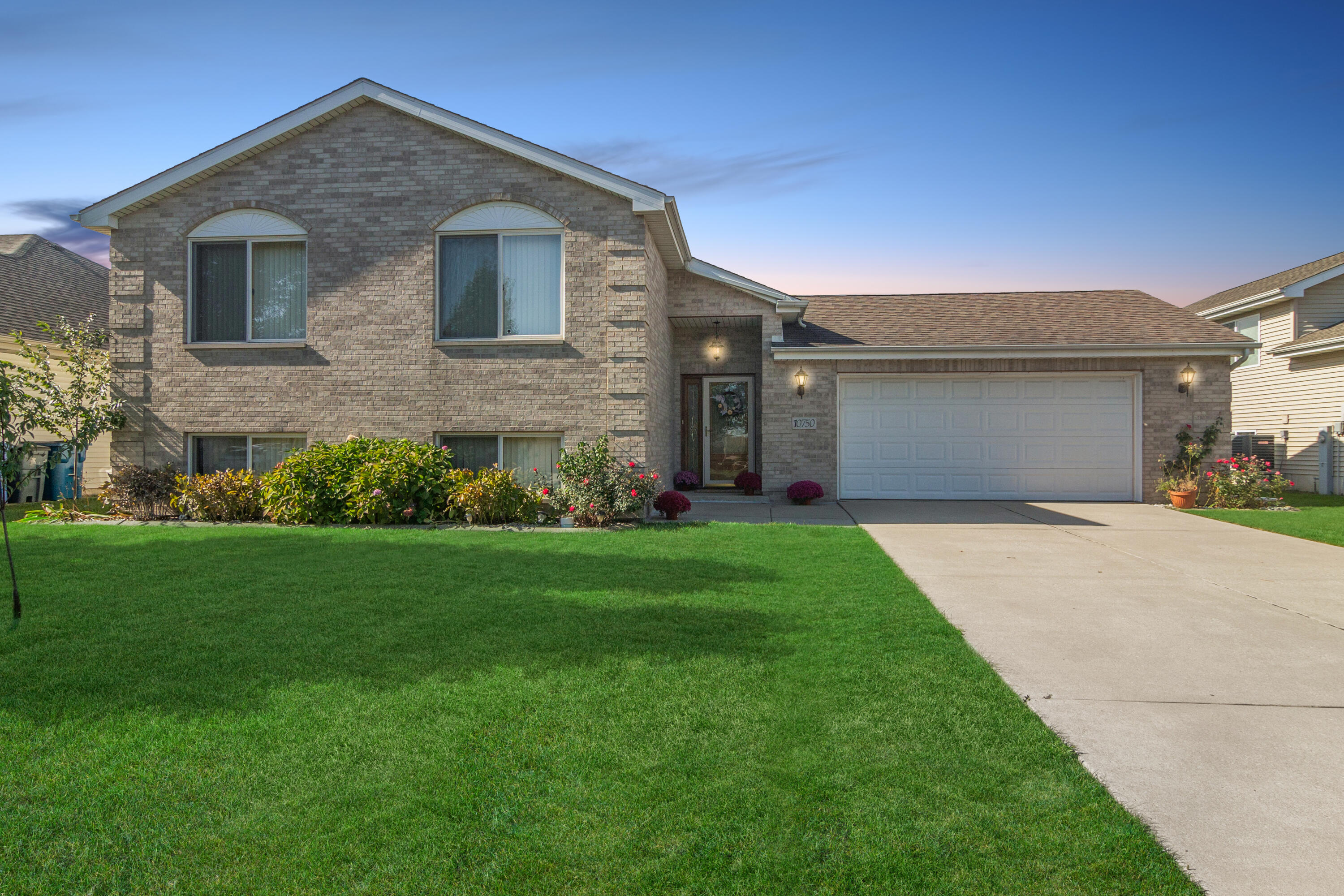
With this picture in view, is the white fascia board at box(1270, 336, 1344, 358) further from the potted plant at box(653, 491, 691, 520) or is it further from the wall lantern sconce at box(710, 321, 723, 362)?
the potted plant at box(653, 491, 691, 520)

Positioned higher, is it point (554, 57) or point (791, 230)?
point (554, 57)

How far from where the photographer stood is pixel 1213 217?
55.6ft

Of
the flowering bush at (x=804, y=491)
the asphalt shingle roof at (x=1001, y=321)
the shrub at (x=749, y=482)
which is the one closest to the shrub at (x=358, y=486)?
the flowering bush at (x=804, y=491)

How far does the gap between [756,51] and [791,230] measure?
4.97m

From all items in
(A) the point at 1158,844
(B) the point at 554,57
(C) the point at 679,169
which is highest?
Answer: (C) the point at 679,169

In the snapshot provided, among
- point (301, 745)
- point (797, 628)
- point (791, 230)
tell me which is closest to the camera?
point (301, 745)

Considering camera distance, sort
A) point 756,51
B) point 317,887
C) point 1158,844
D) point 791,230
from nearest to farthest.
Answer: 1. point 317,887
2. point 1158,844
3. point 756,51
4. point 791,230

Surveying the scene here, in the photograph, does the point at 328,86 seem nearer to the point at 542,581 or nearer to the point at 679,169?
the point at 542,581

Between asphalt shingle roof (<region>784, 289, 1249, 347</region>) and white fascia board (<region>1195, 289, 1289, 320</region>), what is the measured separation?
13.6 feet

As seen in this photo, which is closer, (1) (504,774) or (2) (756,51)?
(1) (504,774)

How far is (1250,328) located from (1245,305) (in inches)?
37.6

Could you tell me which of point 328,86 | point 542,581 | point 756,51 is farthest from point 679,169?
point 542,581

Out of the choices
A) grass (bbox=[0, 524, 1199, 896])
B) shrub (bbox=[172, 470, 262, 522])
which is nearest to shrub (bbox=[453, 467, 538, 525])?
shrub (bbox=[172, 470, 262, 522])

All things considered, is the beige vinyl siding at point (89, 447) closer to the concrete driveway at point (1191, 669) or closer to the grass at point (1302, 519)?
the concrete driveway at point (1191, 669)
